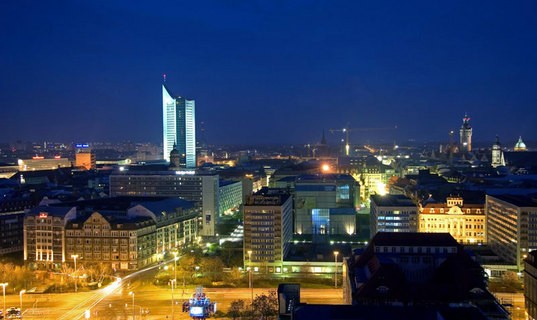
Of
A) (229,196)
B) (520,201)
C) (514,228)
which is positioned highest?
(520,201)

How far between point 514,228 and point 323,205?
2496cm

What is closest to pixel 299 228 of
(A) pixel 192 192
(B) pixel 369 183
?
(A) pixel 192 192

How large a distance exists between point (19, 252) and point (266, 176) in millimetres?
66033

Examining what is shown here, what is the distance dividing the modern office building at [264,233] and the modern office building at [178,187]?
53.0 ft

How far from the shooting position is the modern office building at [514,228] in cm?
4388

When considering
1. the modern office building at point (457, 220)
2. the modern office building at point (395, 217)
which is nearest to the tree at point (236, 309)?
the modern office building at point (395, 217)

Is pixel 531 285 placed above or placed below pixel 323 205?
below

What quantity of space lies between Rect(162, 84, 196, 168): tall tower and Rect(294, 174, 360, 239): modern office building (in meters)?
48.8

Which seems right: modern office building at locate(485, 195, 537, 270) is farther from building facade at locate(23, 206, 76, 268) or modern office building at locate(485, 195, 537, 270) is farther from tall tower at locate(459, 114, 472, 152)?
tall tower at locate(459, 114, 472, 152)

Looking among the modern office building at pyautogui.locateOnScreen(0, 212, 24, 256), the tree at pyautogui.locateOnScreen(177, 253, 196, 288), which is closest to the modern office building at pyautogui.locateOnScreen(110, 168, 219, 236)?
the tree at pyautogui.locateOnScreen(177, 253, 196, 288)

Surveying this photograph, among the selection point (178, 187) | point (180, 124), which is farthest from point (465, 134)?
point (178, 187)

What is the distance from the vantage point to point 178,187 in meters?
67.5

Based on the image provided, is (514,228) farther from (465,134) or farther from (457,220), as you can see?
(465,134)

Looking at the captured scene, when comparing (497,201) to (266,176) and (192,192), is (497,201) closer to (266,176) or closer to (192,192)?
(192,192)
